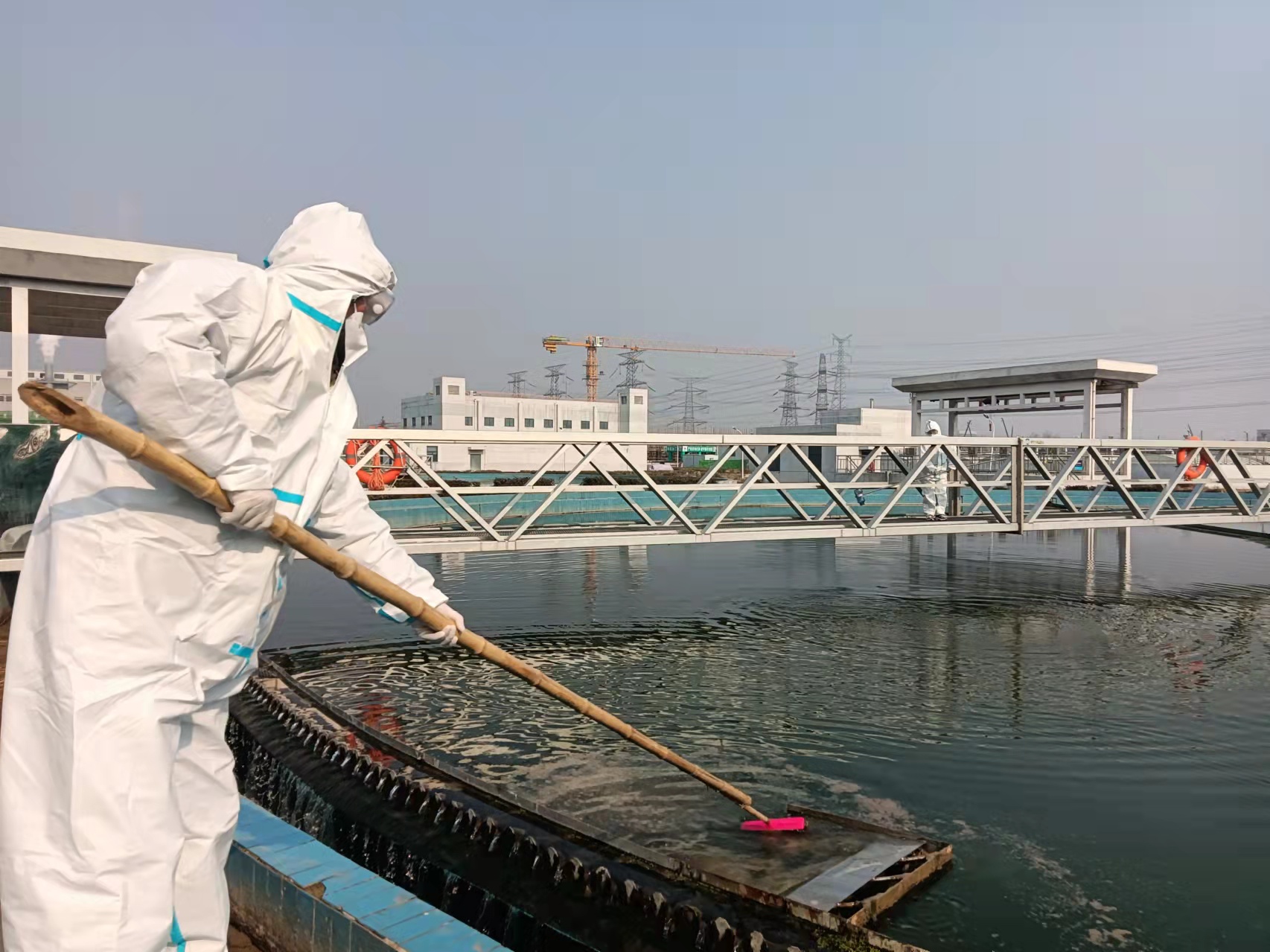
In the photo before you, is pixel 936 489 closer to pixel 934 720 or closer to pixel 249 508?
pixel 934 720

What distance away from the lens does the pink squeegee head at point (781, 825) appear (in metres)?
5.93

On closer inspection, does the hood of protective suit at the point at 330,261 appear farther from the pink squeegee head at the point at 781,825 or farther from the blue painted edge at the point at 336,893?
the pink squeegee head at the point at 781,825

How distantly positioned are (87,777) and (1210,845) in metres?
7.36

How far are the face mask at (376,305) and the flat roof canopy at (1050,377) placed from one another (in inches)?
972

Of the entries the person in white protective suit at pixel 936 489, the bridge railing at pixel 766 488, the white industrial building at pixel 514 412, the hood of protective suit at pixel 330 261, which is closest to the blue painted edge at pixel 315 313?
the hood of protective suit at pixel 330 261

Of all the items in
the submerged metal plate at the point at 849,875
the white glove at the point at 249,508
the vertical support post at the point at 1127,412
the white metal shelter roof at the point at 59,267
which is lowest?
the submerged metal plate at the point at 849,875

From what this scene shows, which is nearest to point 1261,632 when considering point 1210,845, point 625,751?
point 1210,845

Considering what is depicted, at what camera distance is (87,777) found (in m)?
2.16

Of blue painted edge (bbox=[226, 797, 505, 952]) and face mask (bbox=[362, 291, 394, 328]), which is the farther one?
blue painted edge (bbox=[226, 797, 505, 952])

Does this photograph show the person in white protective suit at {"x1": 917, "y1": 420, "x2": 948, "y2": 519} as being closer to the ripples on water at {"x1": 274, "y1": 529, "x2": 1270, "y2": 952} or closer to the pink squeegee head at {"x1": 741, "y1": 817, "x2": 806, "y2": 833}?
the ripples on water at {"x1": 274, "y1": 529, "x2": 1270, "y2": 952}

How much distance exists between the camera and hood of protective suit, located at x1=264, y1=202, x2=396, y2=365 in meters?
2.76

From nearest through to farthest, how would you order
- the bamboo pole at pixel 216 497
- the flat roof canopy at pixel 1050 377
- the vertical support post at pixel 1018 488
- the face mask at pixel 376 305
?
1. the bamboo pole at pixel 216 497
2. the face mask at pixel 376 305
3. the vertical support post at pixel 1018 488
4. the flat roof canopy at pixel 1050 377

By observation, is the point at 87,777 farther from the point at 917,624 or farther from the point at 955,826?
the point at 917,624

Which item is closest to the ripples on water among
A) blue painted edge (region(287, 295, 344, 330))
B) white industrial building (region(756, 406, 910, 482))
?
blue painted edge (region(287, 295, 344, 330))
